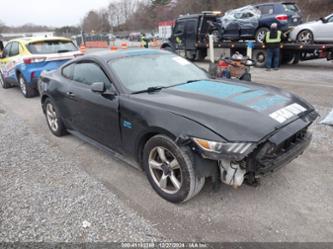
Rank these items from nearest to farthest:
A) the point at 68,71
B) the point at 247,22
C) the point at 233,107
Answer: the point at 233,107, the point at 68,71, the point at 247,22

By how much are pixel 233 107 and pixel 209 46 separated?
10311 millimetres

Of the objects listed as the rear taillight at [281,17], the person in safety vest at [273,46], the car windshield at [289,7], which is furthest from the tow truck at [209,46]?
the car windshield at [289,7]

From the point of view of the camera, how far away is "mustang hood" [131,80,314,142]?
229cm

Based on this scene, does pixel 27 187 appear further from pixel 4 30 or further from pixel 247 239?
pixel 4 30

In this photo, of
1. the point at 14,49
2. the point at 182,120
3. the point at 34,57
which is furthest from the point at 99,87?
the point at 14,49

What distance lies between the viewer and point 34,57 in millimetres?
7223

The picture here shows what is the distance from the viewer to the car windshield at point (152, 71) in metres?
3.21

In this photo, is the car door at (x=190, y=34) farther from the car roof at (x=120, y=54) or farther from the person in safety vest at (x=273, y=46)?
the car roof at (x=120, y=54)

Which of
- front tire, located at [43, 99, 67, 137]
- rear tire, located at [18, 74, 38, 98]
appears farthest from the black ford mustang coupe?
rear tire, located at [18, 74, 38, 98]

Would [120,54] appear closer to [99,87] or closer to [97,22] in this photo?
[99,87]

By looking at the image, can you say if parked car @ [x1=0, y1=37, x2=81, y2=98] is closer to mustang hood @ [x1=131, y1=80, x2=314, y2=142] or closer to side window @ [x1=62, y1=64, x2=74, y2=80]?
side window @ [x1=62, y1=64, x2=74, y2=80]

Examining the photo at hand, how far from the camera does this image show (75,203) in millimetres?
2861

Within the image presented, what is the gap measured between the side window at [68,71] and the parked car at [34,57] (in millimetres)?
3372

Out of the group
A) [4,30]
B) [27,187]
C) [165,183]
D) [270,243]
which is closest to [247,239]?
[270,243]
